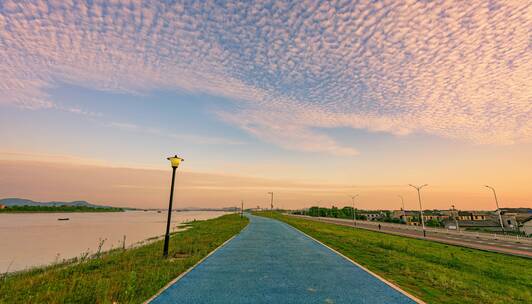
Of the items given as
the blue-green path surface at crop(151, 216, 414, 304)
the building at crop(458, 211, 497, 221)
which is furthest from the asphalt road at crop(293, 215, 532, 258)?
the building at crop(458, 211, 497, 221)

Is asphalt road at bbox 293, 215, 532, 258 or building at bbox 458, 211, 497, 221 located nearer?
asphalt road at bbox 293, 215, 532, 258

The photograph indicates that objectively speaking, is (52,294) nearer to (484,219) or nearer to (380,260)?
(380,260)

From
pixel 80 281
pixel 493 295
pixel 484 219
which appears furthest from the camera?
pixel 484 219

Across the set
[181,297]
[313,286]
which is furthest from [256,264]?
[181,297]

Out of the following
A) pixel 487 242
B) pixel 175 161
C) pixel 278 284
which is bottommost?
pixel 487 242

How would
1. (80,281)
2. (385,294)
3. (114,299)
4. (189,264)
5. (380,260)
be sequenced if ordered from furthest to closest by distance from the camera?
(380,260)
(189,264)
(80,281)
(385,294)
(114,299)

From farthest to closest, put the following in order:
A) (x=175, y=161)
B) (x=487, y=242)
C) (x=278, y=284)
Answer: (x=487, y=242) < (x=175, y=161) < (x=278, y=284)

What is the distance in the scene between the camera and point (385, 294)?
6.67m

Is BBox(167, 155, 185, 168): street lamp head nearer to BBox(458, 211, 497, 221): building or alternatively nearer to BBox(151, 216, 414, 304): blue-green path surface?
BBox(151, 216, 414, 304): blue-green path surface

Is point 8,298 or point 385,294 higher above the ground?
point 385,294

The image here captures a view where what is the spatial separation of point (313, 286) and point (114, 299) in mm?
5482

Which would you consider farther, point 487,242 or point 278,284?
point 487,242

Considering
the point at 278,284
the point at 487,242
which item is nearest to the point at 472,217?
the point at 487,242

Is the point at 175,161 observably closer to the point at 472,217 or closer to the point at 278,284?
the point at 278,284
